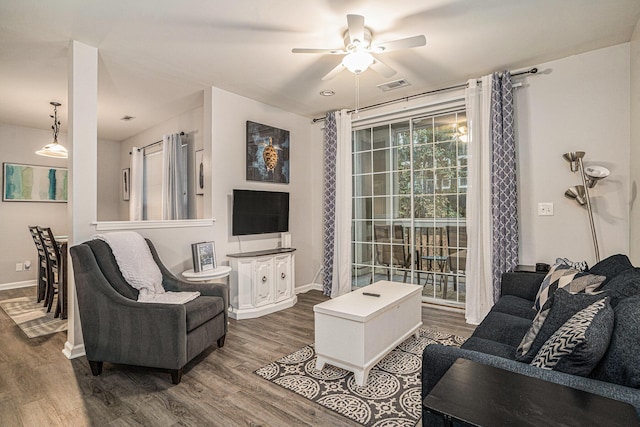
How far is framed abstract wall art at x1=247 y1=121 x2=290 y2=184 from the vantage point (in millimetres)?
4384

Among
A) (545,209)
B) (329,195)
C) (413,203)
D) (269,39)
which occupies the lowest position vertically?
(545,209)

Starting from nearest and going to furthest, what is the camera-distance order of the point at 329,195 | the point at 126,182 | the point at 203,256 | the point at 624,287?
the point at 624,287 → the point at 203,256 → the point at 329,195 → the point at 126,182

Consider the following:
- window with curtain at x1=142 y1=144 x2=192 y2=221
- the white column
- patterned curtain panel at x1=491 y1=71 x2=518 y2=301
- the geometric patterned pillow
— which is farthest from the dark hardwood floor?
window with curtain at x1=142 y1=144 x2=192 y2=221

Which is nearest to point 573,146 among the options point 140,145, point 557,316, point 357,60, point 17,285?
point 357,60

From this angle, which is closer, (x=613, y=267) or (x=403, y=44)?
(x=613, y=267)

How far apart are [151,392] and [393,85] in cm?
382

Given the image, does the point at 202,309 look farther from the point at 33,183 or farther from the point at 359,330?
the point at 33,183

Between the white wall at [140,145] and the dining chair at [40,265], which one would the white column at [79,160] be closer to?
the white wall at [140,145]

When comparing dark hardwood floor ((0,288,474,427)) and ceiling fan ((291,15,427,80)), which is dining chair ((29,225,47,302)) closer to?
dark hardwood floor ((0,288,474,427))

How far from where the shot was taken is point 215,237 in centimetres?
402

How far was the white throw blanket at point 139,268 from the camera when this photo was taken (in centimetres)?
277

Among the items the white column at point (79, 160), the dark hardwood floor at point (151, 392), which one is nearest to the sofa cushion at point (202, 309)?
the dark hardwood floor at point (151, 392)

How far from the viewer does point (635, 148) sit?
2820 mm

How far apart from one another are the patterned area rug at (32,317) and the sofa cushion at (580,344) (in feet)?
14.0
